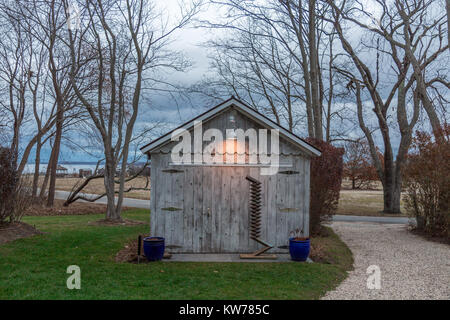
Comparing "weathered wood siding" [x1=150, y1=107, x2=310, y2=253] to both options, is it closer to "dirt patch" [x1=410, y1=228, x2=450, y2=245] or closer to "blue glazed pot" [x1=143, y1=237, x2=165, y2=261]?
"blue glazed pot" [x1=143, y1=237, x2=165, y2=261]

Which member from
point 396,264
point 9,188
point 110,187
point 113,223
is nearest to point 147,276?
point 396,264

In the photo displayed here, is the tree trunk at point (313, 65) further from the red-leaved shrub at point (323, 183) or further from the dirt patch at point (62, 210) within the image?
the dirt patch at point (62, 210)

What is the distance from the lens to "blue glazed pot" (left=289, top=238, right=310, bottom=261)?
8.99m

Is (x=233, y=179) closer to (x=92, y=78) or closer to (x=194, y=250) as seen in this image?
(x=194, y=250)

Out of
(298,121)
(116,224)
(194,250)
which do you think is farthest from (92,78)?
(194,250)

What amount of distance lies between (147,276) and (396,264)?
5899 mm

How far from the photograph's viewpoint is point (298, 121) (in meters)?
22.2

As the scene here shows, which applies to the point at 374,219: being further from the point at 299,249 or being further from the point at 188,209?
the point at 188,209

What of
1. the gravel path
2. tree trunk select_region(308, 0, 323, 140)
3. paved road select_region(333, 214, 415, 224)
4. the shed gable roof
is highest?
tree trunk select_region(308, 0, 323, 140)

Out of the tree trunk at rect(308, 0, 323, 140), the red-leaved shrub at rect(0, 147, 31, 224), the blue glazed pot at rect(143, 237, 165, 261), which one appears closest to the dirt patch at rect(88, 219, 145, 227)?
the red-leaved shrub at rect(0, 147, 31, 224)

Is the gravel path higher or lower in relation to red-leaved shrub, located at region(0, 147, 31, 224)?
lower

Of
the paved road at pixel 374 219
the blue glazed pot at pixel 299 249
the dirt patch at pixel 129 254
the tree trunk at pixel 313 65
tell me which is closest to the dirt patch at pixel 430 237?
the paved road at pixel 374 219

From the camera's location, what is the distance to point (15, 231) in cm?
1186
